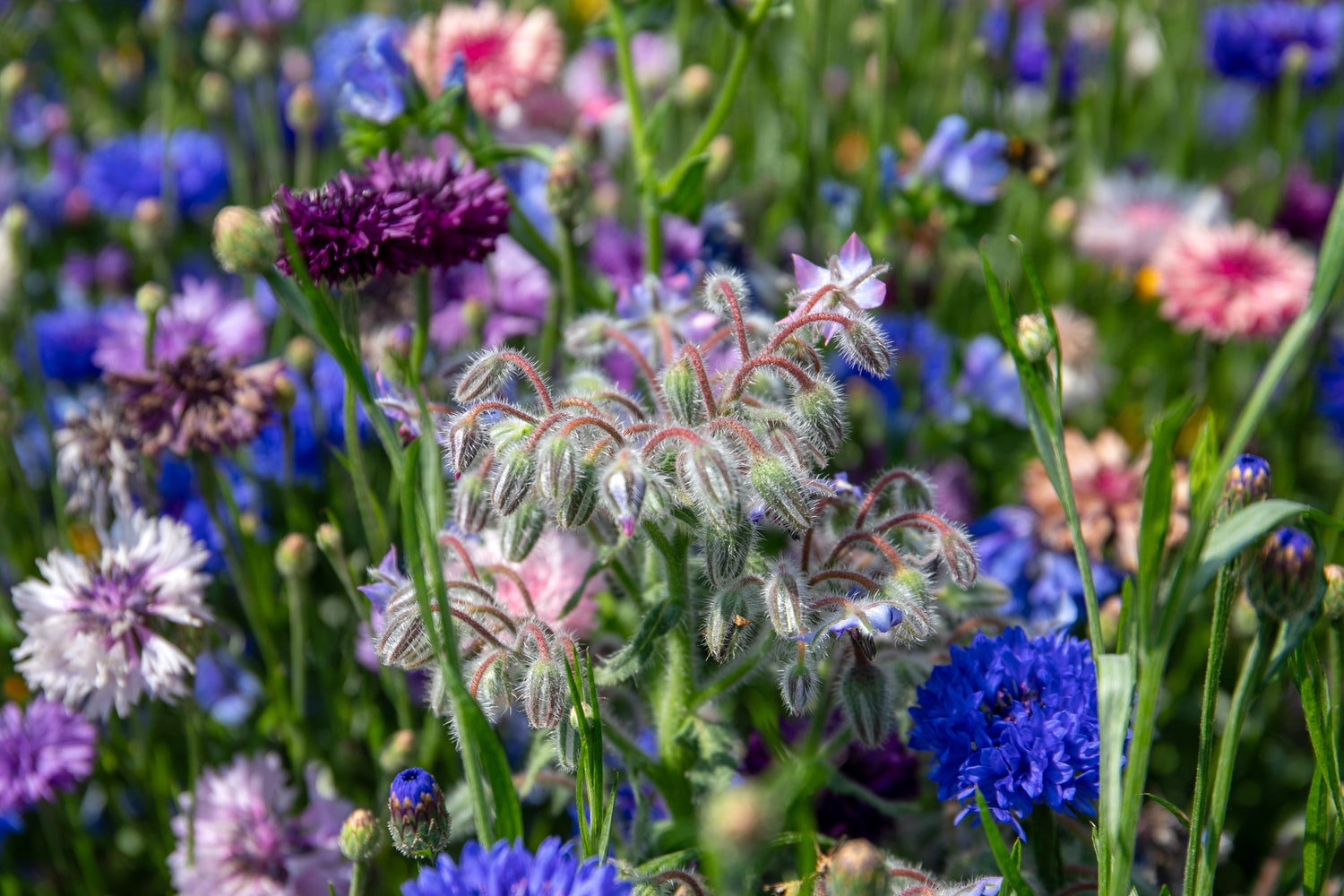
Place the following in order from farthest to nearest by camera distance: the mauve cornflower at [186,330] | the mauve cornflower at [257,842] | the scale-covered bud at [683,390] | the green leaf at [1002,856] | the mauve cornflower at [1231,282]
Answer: the mauve cornflower at [1231,282] < the mauve cornflower at [186,330] < the mauve cornflower at [257,842] < the scale-covered bud at [683,390] < the green leaf at [1002,856]

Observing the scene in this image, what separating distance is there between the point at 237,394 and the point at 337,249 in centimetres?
37

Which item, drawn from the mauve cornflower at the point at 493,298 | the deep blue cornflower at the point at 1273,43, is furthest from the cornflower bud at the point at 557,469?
the deep blue cornflower at the point at 1273,43

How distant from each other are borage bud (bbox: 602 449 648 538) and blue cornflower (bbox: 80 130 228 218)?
1580 mm

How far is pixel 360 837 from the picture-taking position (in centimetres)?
99

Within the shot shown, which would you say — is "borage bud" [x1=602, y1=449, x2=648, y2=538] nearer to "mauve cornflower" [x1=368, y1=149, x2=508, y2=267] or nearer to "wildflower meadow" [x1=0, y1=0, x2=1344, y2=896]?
"wildflower meadow" [x1=0, y1=0, x2=1344, y2=896]

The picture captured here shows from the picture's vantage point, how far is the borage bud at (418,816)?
0.91 meters

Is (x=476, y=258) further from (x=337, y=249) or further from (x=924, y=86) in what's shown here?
(x=924, y=86)

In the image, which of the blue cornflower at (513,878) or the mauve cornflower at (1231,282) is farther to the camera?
the mauve cornflower at (1231,282)

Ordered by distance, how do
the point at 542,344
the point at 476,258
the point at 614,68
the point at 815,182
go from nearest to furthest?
the point at 476,258 → the point at 542,344 → the point at 815,182 → the point at 614,68

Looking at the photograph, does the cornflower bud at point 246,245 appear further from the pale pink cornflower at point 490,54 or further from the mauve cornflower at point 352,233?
the pale pink cornflower at point 490,54

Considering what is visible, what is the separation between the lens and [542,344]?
5.09ft

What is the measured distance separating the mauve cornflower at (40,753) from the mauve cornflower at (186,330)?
484 millimetres

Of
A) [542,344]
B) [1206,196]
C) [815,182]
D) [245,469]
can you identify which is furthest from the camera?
[1206,196]

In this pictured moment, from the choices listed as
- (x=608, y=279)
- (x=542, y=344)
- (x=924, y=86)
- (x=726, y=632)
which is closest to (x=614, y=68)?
(x=924, y=86)
